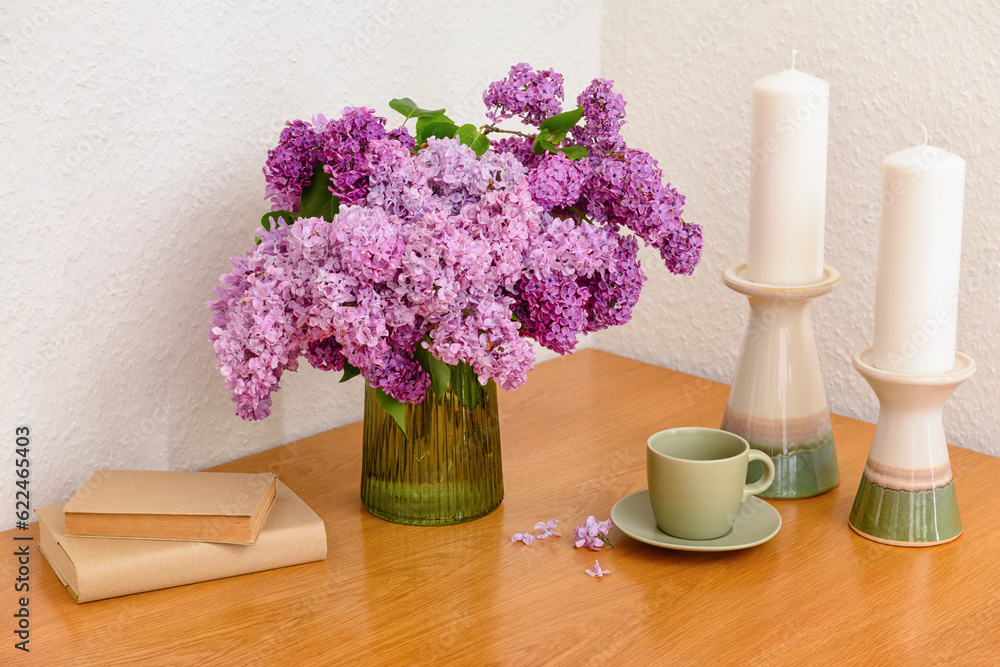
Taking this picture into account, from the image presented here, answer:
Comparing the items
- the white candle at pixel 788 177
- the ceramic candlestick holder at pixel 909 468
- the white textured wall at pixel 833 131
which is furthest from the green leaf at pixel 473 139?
the white textured wall at pixel 833 131

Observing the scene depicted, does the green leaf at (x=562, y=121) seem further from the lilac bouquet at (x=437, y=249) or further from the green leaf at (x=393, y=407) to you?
the green leaf at (x=393, y=407)

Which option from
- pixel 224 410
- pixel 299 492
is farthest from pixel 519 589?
pixel 224 410

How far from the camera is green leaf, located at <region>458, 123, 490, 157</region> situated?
75 centimetres

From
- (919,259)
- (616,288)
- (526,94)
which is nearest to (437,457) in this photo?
(616,288)

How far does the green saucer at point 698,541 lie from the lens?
0.73 m

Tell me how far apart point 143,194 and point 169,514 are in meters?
0.30

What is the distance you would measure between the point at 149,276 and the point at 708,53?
69 cm

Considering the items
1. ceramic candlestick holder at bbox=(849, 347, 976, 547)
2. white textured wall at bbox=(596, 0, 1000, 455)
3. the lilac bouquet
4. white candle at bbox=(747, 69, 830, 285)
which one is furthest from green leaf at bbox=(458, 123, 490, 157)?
white textured wall at bbox=(596, 0, 1000, 455)

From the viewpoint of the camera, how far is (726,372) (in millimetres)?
1173

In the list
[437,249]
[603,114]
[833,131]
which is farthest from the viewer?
[833,131]

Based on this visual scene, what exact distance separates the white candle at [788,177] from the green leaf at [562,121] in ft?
0.56

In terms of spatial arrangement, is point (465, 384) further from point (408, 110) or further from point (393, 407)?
point (408, 110)

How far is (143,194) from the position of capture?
836mm

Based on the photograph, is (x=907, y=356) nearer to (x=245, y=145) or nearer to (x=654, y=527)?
(x=654, y=527)
